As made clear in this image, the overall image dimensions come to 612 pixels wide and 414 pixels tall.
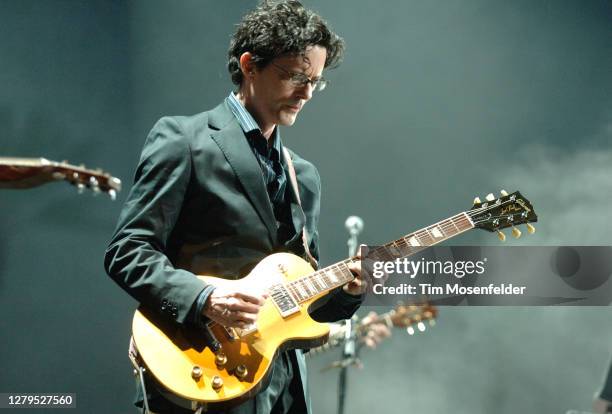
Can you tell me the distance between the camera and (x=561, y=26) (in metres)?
4.54

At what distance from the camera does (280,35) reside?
9.05 feet

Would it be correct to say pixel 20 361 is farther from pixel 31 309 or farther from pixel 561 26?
pixel 561 26

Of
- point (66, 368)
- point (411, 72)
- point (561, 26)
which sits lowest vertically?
point (66, 368)

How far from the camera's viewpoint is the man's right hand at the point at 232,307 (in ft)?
7.46

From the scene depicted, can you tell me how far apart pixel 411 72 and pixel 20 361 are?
2.69m

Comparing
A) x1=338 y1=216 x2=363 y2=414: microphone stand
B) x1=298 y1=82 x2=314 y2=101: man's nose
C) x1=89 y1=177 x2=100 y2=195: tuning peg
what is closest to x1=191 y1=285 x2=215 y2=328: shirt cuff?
x1=89 y1=177 x2=100 y2=195: tuning peg

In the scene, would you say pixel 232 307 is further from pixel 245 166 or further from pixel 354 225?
pixel 354 225

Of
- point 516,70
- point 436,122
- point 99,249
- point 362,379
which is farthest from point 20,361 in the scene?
point 516,70

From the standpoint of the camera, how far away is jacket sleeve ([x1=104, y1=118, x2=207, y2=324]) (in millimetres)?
2291

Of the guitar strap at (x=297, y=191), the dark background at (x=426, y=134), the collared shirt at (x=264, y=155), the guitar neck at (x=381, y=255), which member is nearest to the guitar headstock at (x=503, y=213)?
the guitar neck at (x=381, y=255)

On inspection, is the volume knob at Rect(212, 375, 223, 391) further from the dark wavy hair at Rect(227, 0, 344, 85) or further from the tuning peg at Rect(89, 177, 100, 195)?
the dark wavy hair at Rect(227, 0, 344, 85)

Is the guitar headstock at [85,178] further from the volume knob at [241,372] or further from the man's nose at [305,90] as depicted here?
the man's nose at [305,90]

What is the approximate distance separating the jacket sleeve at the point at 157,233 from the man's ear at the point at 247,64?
42 cm

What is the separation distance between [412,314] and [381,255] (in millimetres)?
1306
